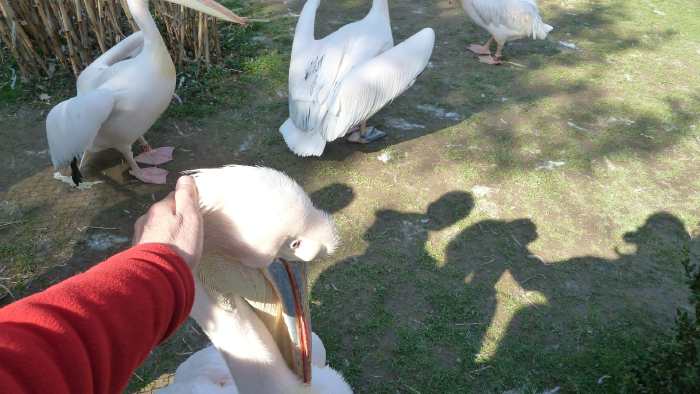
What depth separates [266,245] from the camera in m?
1.12

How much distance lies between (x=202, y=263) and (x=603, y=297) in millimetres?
2126

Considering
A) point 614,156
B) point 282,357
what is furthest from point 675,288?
point 282,357

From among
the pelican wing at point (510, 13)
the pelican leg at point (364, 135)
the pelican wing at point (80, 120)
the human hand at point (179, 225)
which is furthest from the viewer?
the pelican wing at point (510, 13)

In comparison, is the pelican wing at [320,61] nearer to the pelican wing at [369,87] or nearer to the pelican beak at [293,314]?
the pelican wing at [369,87]

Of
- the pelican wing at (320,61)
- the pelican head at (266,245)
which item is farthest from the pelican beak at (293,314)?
the pelican wing at (320,61)

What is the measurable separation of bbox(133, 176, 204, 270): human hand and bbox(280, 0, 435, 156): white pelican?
213 cm

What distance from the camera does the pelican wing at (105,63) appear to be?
285 cm

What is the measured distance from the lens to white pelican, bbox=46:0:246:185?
2621 mm

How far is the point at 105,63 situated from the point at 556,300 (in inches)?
115

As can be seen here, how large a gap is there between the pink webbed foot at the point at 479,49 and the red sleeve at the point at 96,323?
4.21 meters

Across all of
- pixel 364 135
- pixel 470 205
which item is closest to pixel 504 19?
→ pixel 364 135

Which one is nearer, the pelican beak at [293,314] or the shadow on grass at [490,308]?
the pelican beak at [293,314]

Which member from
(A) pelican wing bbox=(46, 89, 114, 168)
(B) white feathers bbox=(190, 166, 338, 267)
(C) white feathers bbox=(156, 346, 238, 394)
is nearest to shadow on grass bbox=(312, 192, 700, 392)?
(C) white feathers bbox=(156, 346, 238, 394)

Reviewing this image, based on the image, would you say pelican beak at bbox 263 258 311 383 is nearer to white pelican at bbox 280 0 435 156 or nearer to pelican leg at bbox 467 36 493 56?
white pelican at bbox 280 0 435 156
